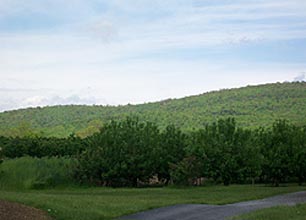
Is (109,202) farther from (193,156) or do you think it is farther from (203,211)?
(193,156)

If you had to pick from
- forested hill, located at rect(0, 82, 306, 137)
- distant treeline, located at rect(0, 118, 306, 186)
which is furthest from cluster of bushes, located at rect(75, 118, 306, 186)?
forested hill, located at rect(0, 82, 306, 137)

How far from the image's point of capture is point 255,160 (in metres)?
27.1

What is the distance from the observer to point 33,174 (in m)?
28.1

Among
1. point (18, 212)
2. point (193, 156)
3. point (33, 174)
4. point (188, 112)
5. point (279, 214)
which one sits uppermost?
point (188, 112)

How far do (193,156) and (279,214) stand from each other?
12.5 meters

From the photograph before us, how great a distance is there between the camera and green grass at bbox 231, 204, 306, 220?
14289 mm

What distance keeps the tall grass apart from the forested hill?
97.9 ft

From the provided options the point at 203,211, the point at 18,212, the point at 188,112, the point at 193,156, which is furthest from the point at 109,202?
the point at 188,112

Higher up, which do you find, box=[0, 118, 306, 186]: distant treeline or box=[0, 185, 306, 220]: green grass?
box=[0, 118, 306, 186]: distant treeline

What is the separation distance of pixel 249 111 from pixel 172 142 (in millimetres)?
46268

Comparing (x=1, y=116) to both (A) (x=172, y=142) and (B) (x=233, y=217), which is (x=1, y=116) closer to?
(A) (x=172, y=142)

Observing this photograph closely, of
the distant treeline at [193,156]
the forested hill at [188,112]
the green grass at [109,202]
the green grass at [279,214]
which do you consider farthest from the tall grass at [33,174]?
the forested hill at [188,112]

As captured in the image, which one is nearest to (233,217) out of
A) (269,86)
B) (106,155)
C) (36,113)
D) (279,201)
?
(279,201)

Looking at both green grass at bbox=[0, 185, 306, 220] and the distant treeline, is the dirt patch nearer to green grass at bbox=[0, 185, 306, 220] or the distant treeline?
green grass at bbox=[0, 185, 306, 220]
